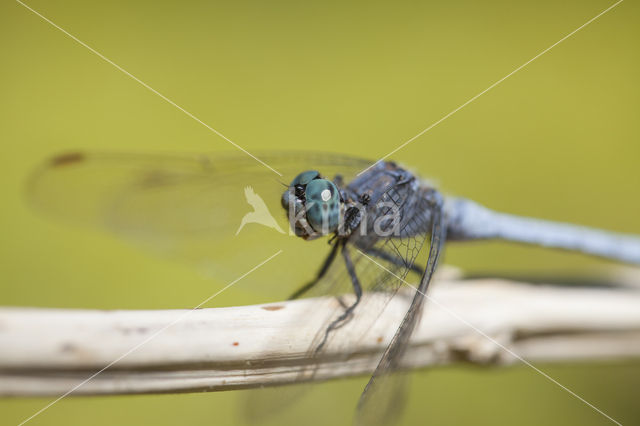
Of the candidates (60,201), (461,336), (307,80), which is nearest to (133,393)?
(461,336)

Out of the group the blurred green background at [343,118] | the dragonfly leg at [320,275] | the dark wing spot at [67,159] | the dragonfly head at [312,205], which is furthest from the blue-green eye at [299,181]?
the dark wing spot at [67,159]

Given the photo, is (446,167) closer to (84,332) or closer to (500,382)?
(500,382)

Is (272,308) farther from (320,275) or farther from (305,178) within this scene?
(305,178)

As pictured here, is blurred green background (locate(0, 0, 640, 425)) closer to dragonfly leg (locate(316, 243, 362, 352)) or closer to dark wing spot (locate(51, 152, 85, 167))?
dark wing spot (locate(51, 152, 85, 167))

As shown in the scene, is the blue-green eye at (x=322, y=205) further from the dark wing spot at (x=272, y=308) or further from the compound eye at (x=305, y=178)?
the dark wing spot at (x=272, y=308)

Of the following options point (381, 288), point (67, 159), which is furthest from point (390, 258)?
point (67, 159)

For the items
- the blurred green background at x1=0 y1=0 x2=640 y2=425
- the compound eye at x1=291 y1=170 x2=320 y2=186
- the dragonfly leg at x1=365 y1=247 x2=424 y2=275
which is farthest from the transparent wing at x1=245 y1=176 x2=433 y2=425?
the blurred green background at x1=0 y1=0 x2=640 y2=425
